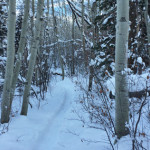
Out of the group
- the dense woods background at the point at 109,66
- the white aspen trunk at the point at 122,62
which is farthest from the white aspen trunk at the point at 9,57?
the white aspen trunk at the point at 122,62

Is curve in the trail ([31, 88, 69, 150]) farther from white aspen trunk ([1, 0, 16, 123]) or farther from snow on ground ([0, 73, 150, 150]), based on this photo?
white aspen trunk ([1, 0, 16, 123])

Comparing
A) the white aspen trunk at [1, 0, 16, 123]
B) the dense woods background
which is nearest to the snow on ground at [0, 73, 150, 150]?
the dense woods background

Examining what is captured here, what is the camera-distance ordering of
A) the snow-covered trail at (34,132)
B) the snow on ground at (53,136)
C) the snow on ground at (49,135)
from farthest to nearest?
1. the snow-covered trail at (34,132)
2. the snow on ground at (49,135)
3. the snow on ground at (53,136)

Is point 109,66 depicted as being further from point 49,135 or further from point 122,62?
point 122,62

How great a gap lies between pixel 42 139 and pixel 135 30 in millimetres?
5667

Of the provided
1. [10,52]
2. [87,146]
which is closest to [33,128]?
[87,146]

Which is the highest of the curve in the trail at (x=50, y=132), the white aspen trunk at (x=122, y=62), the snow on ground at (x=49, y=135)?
the white aspen trunk at (x=122, y=62)

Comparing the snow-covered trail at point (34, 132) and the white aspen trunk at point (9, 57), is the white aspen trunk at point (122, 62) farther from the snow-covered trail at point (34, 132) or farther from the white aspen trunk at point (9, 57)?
the white aspen trunk at point (9, 57)

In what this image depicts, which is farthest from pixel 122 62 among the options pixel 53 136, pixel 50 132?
pixel 50 132

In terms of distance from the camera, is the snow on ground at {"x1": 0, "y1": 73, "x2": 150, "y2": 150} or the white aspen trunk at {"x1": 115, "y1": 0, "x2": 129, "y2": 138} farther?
the snow on ground at {"x1": 0, "y1": 73, "x2": 150, "y2": 150}

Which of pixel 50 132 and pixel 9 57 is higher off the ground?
pixel 9 57

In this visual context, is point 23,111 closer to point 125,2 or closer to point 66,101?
point 66,101

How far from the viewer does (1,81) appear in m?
5.95

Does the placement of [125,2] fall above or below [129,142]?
above
